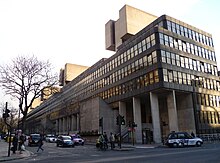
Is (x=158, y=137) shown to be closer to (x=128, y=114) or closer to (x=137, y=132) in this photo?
(x=137, y=132)

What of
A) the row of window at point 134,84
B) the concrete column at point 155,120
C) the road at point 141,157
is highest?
the row of window at point 134,84

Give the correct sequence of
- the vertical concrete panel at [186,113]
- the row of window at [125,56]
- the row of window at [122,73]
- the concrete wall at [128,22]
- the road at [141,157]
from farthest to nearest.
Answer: the concrete wall at [128,22] < the row of window at [125,56] < the vertical concrete panel at [186,113] < the row of window at [122,73] < the road at [141,157]

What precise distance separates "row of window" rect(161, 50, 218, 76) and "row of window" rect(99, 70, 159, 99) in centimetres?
357

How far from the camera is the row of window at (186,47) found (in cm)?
4394

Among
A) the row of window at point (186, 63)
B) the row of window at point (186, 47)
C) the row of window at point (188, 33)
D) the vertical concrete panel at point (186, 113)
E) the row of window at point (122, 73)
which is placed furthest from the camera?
the row of window at point (188, 33)

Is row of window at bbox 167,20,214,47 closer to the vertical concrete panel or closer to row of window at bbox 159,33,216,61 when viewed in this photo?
row of window at bbox 159,33,216,61

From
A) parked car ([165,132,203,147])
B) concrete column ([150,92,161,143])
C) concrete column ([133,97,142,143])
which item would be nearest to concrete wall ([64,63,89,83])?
concrete column ([133,97,142,143])

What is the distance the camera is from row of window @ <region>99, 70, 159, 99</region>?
42478mm

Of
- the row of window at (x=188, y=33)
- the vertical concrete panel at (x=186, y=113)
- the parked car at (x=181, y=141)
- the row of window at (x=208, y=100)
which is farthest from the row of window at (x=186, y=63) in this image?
the parked car at (x=181, y=141)

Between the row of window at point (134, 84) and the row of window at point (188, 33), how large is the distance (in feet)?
35.6

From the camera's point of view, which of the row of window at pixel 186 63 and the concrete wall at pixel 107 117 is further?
the concrete wall at pixel 107 117

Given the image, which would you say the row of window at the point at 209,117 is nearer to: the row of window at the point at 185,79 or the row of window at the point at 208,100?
the row of window at the point at 208,100

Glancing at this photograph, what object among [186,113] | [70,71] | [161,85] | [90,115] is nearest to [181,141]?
[161,85]

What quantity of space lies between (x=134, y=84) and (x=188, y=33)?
16262mm
